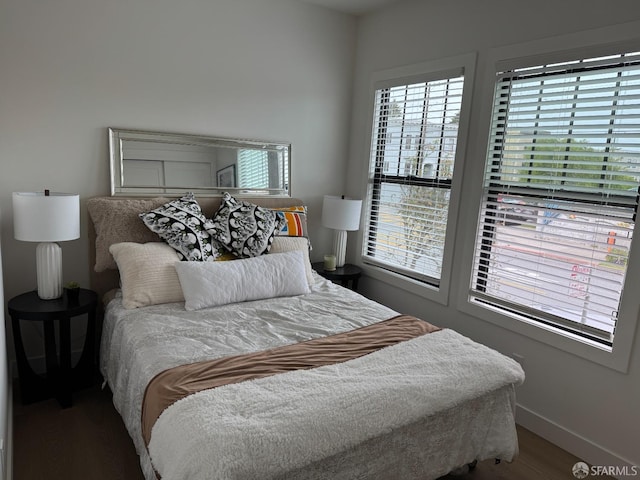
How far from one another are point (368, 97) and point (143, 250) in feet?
7.25

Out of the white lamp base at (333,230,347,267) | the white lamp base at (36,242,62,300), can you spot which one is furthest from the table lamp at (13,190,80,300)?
the white lamp base at (333,230,347,267)

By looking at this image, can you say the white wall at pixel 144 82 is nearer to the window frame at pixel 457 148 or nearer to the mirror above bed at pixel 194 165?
the mirror above bed at pixel 194 165

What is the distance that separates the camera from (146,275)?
245cm

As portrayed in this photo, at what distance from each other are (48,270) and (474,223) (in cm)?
257

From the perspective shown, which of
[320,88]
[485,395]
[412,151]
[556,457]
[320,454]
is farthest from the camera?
[320,88]

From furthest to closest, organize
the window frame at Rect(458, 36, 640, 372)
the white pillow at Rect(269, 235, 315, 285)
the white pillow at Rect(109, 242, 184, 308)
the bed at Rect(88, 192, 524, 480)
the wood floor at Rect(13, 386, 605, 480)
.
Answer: the white pillow at Rect(269, 235, 315, 285) < the white pillow at Rect(109, 242, 184, 308) < the window frame at Rect(458, 36, 640, 372) < the wood floor at Rect(13, 386, 605, 480) < the bed at Rect(88, 192, 524, 480)

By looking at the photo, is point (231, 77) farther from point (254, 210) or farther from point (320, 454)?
point (320, 454)

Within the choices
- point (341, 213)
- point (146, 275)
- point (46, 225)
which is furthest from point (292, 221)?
point (46, 225)

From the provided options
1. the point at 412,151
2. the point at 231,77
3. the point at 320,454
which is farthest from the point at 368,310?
the point at 231,77

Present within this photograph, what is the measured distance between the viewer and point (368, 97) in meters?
3.68

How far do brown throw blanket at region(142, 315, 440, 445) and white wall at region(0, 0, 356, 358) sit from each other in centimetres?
154

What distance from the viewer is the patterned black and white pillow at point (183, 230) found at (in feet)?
8.65

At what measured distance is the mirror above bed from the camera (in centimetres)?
289

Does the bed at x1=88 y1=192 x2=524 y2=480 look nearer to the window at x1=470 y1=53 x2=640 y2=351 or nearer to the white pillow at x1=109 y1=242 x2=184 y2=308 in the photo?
the white pillow at x1=109 y1=242 x2=184 y2=308
